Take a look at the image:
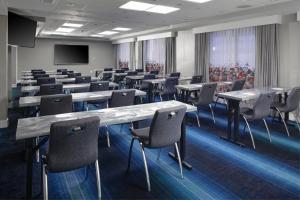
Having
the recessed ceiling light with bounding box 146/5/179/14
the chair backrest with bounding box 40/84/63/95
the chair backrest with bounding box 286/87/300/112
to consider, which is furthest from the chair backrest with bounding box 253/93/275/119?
the chair backrest with bounding box 40/84/63/95

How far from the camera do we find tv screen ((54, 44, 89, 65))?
14.2m

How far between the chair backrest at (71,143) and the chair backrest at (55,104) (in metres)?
1.60

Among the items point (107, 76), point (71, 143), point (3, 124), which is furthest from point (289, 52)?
point (107, 76)

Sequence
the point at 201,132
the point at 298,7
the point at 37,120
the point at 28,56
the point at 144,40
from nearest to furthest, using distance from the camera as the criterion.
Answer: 1. the point at 37,120
2. the point at 201,132
3. the point at 298,7
4. the point at 144,40
5. the point at 28,56

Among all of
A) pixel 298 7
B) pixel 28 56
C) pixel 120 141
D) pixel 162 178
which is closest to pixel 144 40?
pixel 28 56

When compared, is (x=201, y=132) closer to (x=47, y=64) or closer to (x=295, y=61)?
(x=295, y=61)

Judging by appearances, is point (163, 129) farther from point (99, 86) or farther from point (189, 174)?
point (99, 86)

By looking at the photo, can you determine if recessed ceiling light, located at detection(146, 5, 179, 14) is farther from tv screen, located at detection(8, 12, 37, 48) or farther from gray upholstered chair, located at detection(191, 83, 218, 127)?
tv screen, located at detection(8, 12, 37, 48)

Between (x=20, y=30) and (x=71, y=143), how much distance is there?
17.3 ft

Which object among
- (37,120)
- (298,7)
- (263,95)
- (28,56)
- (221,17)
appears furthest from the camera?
(28,56)

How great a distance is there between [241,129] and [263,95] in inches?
49.3

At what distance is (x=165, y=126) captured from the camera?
2498mm

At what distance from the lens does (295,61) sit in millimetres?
Result: 5559

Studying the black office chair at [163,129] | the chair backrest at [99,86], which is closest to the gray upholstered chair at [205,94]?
the chair backrest at [99,86]
